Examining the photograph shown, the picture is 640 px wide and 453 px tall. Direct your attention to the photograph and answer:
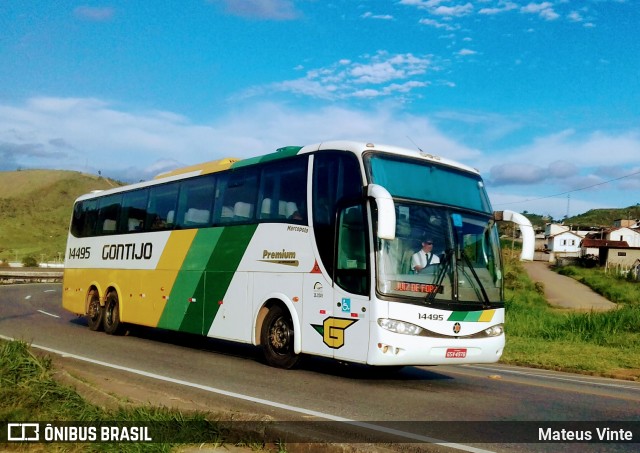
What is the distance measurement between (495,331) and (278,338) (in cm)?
363

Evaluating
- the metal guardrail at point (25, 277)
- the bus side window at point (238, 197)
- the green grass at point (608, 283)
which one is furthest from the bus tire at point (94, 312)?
the green grass at point (608, 283)

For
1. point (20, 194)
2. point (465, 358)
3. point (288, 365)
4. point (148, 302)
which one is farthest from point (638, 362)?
point (20, 194)

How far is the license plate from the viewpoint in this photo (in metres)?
10.2

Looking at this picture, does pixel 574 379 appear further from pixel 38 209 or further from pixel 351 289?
pixel 38 209

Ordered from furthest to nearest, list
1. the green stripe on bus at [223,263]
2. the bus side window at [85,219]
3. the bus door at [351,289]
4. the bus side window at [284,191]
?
the bus side window at [85,219] < the green stripe on bus at [223,263] < the bus side window at [284,191] < the bus door at [351,289]

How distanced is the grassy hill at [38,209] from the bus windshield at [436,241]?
3011 inches

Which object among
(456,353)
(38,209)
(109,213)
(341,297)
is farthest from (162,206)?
(38,209)

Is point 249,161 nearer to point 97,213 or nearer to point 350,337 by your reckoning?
point 350,337

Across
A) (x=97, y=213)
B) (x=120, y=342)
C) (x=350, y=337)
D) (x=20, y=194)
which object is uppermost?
(x=20, y=194)

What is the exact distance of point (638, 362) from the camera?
49.5ft

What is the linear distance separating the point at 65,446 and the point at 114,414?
0.85 metres

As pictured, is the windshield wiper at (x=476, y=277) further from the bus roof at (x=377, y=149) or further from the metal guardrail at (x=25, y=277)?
the metal guardrail at (x=25, y=277)

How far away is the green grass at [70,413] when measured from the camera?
5.84 metres

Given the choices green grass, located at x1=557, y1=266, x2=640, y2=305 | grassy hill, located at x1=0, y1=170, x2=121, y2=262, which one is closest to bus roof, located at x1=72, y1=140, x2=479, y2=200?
green grass, located at x1=557, y1=266, x2=640, y2=305
